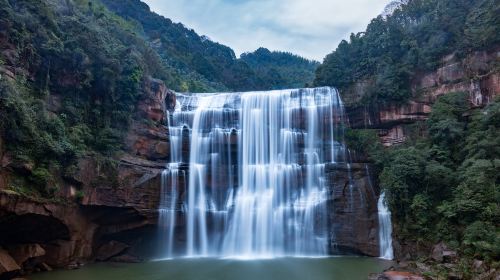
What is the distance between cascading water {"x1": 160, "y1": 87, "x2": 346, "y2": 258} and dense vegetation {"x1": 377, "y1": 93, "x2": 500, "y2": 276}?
14.4 feet

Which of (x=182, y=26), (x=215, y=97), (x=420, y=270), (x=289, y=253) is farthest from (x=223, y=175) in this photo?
(x=182, y=26)

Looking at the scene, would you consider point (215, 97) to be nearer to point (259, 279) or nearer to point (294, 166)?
point (294, 166)

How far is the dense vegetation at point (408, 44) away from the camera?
23433 mm

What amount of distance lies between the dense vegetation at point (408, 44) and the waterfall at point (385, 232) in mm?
7375

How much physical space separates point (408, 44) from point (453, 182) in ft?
36.5

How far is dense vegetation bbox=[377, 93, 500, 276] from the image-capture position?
15289 millimetres

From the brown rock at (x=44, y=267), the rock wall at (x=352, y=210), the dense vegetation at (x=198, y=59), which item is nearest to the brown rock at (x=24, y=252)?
the brown rock at (x=44, y=267)

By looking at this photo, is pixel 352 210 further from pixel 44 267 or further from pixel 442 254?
pixel 44 267

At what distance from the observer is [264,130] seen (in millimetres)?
26250

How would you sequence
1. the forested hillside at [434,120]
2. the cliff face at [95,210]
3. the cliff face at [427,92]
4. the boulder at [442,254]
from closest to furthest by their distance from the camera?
the boulder at [442,254] → the forested hillside at [434,120] → the cliff face at [95,210] → the cliff face at [427,92]

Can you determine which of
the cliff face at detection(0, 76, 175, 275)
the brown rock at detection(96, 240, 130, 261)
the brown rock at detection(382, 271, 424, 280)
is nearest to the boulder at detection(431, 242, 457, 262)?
the brown rock at detection(382, 271, 424, 280)

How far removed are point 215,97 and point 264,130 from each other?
19.3 ft

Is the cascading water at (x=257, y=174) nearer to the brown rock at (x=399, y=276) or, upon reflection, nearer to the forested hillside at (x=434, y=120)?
the forested hillside at (x=434, y=120)

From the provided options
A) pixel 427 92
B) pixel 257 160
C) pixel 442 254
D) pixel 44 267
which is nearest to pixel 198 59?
pixel 257 160
